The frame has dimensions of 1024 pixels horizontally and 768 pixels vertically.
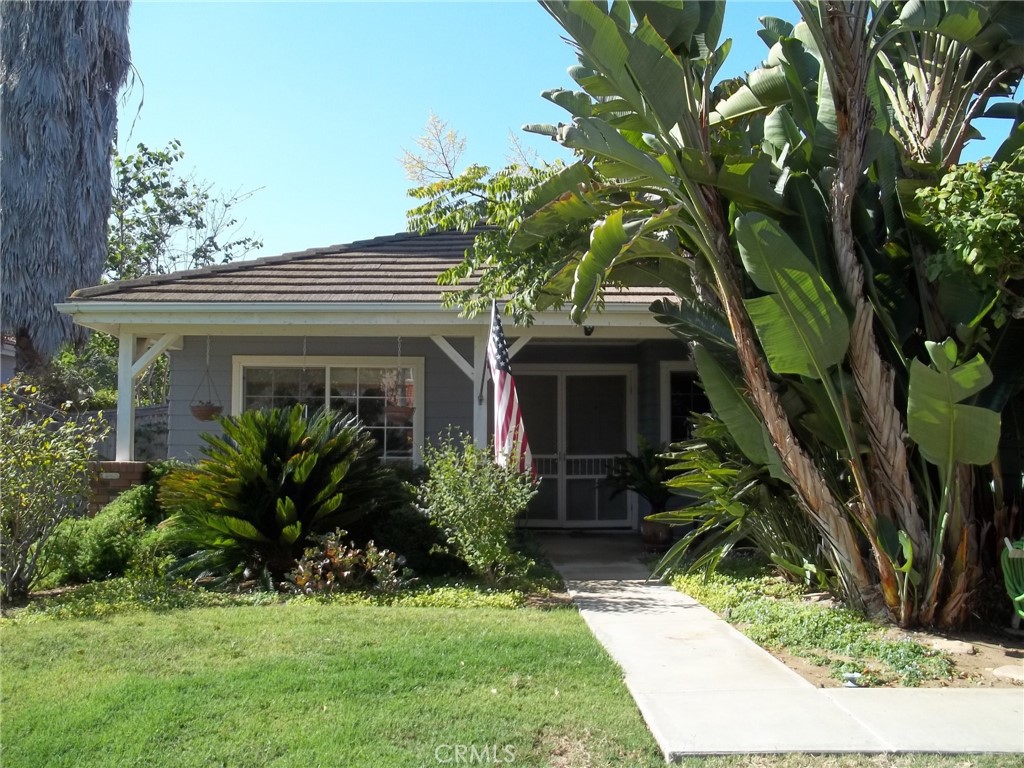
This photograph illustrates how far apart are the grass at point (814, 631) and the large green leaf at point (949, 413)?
131 cm

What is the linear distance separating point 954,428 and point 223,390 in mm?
9174

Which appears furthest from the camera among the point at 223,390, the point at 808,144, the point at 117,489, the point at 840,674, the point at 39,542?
the point at 223,390

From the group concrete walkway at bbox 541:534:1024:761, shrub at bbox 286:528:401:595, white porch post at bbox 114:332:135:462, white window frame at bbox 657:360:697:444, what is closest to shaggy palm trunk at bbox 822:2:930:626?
concrete walkway at bbox 541:534:1024:761

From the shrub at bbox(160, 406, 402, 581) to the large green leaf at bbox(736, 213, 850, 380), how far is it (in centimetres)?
428

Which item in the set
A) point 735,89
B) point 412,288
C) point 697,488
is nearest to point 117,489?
point 412,288

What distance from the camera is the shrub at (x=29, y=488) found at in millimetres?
Result: 7586

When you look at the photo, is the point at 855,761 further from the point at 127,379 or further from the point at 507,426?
the point at 127,379

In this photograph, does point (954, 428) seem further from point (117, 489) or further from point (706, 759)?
point (117, 489)

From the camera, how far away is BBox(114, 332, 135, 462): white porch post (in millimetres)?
10523

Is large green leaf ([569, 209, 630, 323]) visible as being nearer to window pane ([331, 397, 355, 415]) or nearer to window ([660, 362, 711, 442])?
window ([660, 362, 711, 442])

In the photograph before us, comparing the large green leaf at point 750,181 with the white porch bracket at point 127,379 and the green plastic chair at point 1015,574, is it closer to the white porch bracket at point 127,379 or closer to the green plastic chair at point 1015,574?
the green plastic chair at point 1015,574

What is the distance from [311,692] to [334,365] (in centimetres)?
745

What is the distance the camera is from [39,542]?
780 centimetres

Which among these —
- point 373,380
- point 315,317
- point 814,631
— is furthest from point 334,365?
point 814,631
